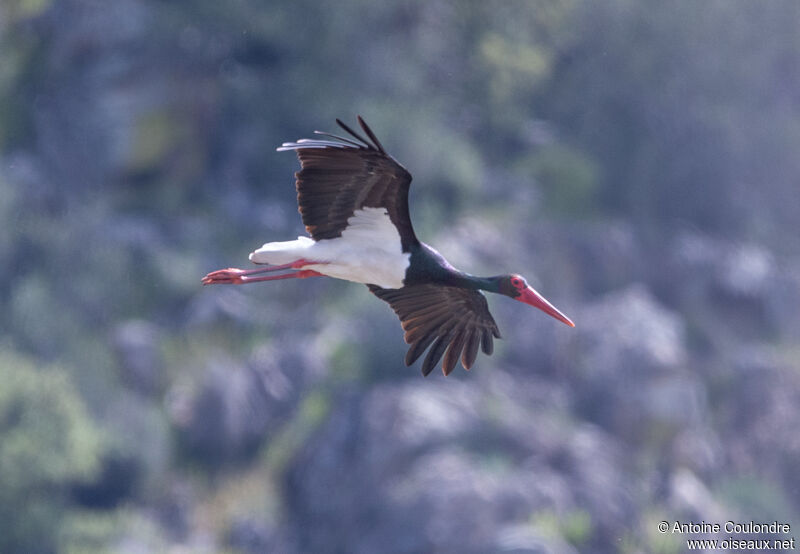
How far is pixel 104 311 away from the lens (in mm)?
19969

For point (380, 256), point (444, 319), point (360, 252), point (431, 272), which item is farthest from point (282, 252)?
point (444, 319)

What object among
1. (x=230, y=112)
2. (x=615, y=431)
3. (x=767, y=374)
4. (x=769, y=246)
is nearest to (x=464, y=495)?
(x=615, y=431)

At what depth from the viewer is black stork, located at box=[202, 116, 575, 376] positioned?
6840 millimetres

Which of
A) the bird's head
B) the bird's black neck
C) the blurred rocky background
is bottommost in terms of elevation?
the bird's black neck

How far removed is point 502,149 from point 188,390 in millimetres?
10459

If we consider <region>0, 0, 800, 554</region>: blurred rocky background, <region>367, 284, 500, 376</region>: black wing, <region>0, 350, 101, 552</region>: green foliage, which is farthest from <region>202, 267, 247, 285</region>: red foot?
<region>0, 350, 101, 552</region>: green foliage

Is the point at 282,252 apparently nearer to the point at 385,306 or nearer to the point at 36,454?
the point at 36,454

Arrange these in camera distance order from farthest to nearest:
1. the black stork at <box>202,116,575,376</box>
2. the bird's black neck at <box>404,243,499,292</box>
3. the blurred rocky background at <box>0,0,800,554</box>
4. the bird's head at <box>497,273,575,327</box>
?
the blurred rocky background at <box>0,0,800,554</box>
the bird's head at <box>497,273,575,327</box>
the bird's black neck at <box>404,243,499,292</box>
the black stork at <box>202,116,575,376</box>

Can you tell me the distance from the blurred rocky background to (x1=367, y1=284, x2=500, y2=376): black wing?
A: 8897 mm

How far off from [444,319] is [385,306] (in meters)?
11.7

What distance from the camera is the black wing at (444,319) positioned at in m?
7.68

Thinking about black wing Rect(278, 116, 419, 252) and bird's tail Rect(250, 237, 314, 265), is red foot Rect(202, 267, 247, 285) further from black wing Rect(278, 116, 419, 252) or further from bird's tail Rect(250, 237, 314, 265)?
black wing Rect(278, 116, 419, 252)

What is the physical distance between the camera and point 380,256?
724 centimetres

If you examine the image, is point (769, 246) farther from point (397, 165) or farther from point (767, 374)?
point (397, 165)
